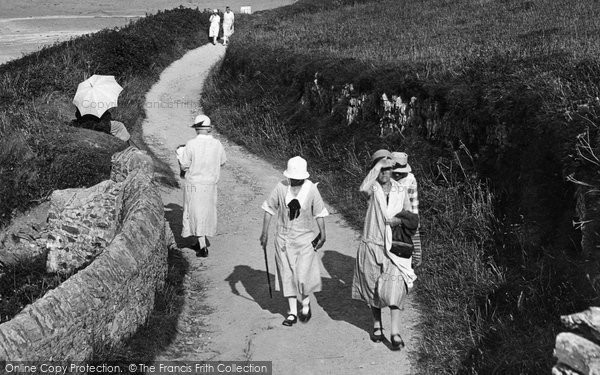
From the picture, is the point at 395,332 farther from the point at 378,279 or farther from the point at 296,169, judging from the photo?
the point at 296,169

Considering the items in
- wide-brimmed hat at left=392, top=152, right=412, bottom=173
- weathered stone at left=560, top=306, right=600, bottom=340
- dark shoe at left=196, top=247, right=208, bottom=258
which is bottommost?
dark shoe at left=196, top=247, right=208, bottom=258

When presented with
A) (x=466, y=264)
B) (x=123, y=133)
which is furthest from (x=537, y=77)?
(x=123, y=133)

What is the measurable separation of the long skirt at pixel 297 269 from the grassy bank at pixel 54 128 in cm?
175

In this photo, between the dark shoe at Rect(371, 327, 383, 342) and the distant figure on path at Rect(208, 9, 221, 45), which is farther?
the distant figure on path at Rect(208, 9, 221, 45)

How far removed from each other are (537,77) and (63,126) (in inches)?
381

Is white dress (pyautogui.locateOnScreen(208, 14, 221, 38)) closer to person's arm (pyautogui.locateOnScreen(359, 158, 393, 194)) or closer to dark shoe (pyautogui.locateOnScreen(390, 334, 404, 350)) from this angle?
person's arm (pyautogui.locateOnScreen(359, 158, 393, 194))

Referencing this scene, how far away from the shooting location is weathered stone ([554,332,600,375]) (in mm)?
5992

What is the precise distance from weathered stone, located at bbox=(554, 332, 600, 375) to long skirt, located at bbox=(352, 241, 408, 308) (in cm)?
257

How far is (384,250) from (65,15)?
4755cm

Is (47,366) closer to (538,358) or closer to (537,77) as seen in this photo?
(538,358)

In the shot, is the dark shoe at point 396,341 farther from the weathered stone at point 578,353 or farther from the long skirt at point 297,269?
the weathered stone at point 578,353

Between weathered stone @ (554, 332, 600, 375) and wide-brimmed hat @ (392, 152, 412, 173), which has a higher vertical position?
wide-brimmed hat @ (392, 152, 412, 173)

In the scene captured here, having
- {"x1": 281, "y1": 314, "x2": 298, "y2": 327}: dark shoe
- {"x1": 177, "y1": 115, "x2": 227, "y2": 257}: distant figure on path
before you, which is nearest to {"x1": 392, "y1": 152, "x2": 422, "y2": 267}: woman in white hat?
{"x1": 281, "y1": 314, "x2": 298, "y2": 327}: dark shoe

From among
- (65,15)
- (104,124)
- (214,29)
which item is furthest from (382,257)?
(65,15)
